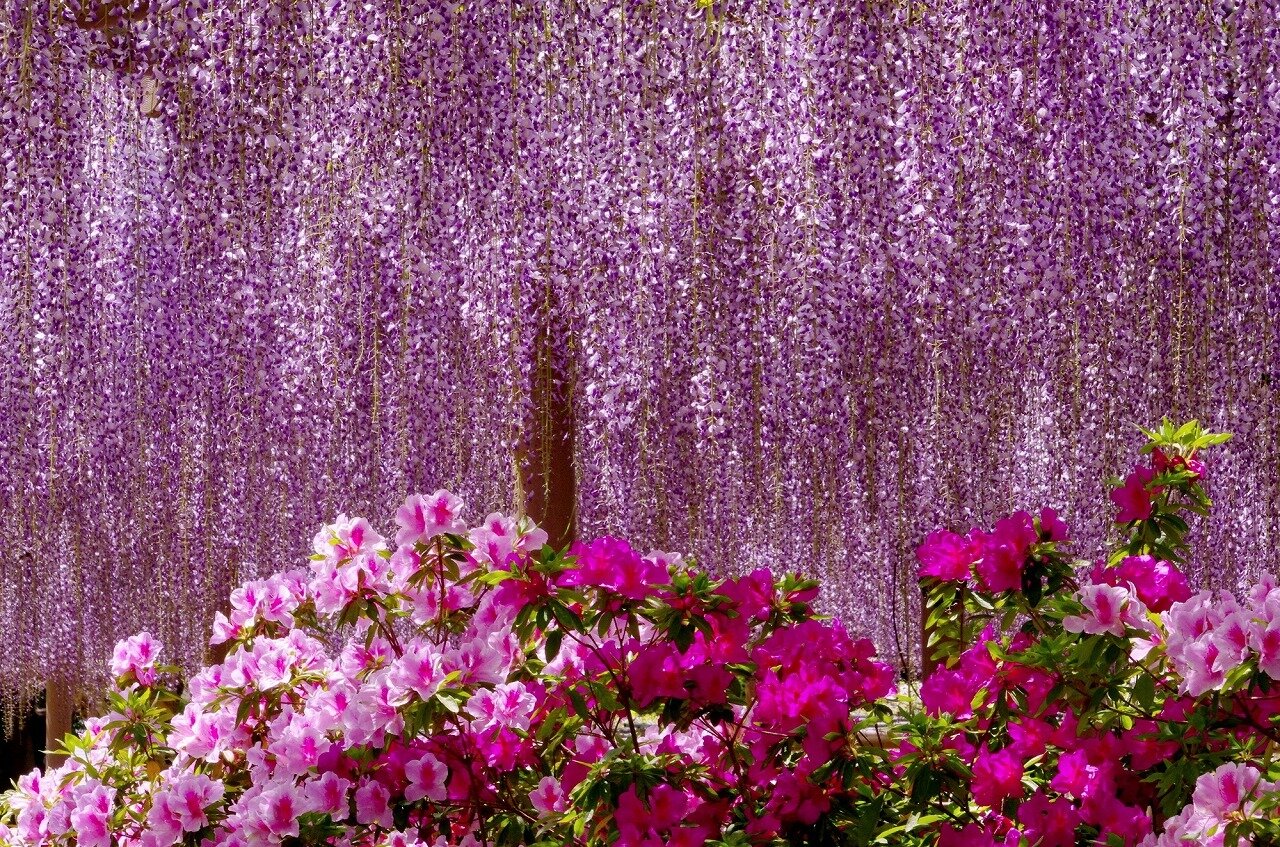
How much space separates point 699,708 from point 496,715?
37 cm

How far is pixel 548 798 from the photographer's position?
2.68 m

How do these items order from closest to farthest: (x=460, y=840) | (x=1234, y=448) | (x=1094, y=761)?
(x=1094, y=761) < (x=460, y=840) < (x=1234, y=448)

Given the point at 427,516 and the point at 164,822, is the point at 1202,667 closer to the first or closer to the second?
the point at 427,516

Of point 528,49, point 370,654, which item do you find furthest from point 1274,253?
point 370,654

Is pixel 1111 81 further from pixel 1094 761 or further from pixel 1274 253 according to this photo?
pixel 1094 761

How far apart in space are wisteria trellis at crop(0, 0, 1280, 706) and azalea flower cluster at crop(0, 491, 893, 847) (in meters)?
1.75

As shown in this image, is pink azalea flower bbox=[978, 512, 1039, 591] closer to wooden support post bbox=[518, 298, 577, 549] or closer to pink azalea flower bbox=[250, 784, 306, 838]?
pink azalea flower bbox=[250, 784, 306, 838]

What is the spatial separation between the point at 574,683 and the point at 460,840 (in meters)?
0.51

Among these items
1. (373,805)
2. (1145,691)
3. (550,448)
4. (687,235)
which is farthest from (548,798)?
(550,448)

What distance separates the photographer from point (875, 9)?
4211 mm

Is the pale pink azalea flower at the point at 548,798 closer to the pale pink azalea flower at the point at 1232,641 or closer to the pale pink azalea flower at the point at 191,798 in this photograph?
the pale pink azalea flower at the point at 191,798

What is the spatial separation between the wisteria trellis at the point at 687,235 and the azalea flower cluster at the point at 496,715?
1.75 m

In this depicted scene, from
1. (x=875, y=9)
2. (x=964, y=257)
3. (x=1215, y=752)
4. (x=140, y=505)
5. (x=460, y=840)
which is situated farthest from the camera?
(x=140, y=505)

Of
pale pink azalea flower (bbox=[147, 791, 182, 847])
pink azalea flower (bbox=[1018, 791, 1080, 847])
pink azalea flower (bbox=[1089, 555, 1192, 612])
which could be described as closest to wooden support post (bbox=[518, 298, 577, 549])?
pale pink azalea flower (bbox=[147, 791, 182, 847])
